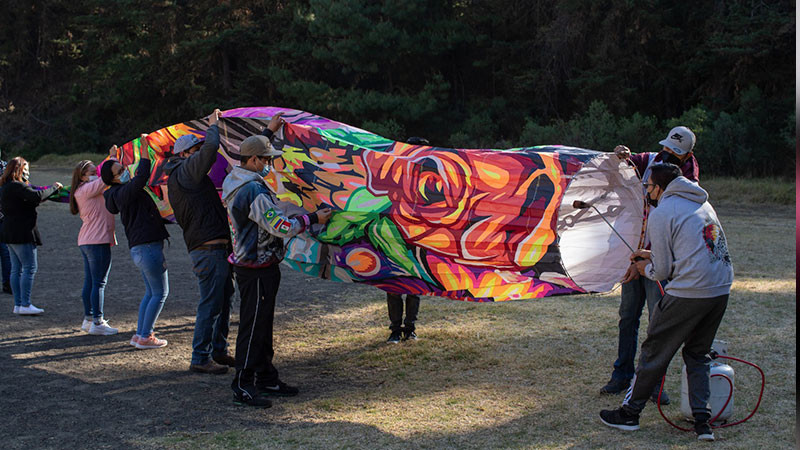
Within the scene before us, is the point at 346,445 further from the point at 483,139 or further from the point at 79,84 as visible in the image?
the point at 79,84

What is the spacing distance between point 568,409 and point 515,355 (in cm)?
150

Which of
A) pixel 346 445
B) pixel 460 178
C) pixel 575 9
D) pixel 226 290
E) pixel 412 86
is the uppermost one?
pixel 575 9

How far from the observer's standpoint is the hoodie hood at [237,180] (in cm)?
561

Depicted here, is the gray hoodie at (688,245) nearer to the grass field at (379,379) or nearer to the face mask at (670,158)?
the face mask at (670,158)

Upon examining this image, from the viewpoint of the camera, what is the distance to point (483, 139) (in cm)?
3022

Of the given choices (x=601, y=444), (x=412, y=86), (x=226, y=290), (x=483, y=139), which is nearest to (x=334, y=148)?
(x=226, y=290)

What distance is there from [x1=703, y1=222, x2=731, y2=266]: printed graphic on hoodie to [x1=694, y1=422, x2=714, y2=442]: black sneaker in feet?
3.80

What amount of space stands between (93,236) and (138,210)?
925 mm

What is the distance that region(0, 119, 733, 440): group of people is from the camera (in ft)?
16.2

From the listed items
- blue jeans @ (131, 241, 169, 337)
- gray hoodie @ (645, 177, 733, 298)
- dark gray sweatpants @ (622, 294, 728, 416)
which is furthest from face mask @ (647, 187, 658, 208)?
blue jeans @ (131, 241, 169, 337)

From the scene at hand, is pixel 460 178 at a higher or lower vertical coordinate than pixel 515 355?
higher

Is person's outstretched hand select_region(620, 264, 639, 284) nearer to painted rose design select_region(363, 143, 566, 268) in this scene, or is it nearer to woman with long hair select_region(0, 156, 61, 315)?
painted rose design select_region(363, 143, 566, 268)

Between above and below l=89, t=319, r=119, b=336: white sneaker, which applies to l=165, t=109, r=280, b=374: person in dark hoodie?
above

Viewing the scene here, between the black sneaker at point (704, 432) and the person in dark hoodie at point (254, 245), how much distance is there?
10.4 feet
